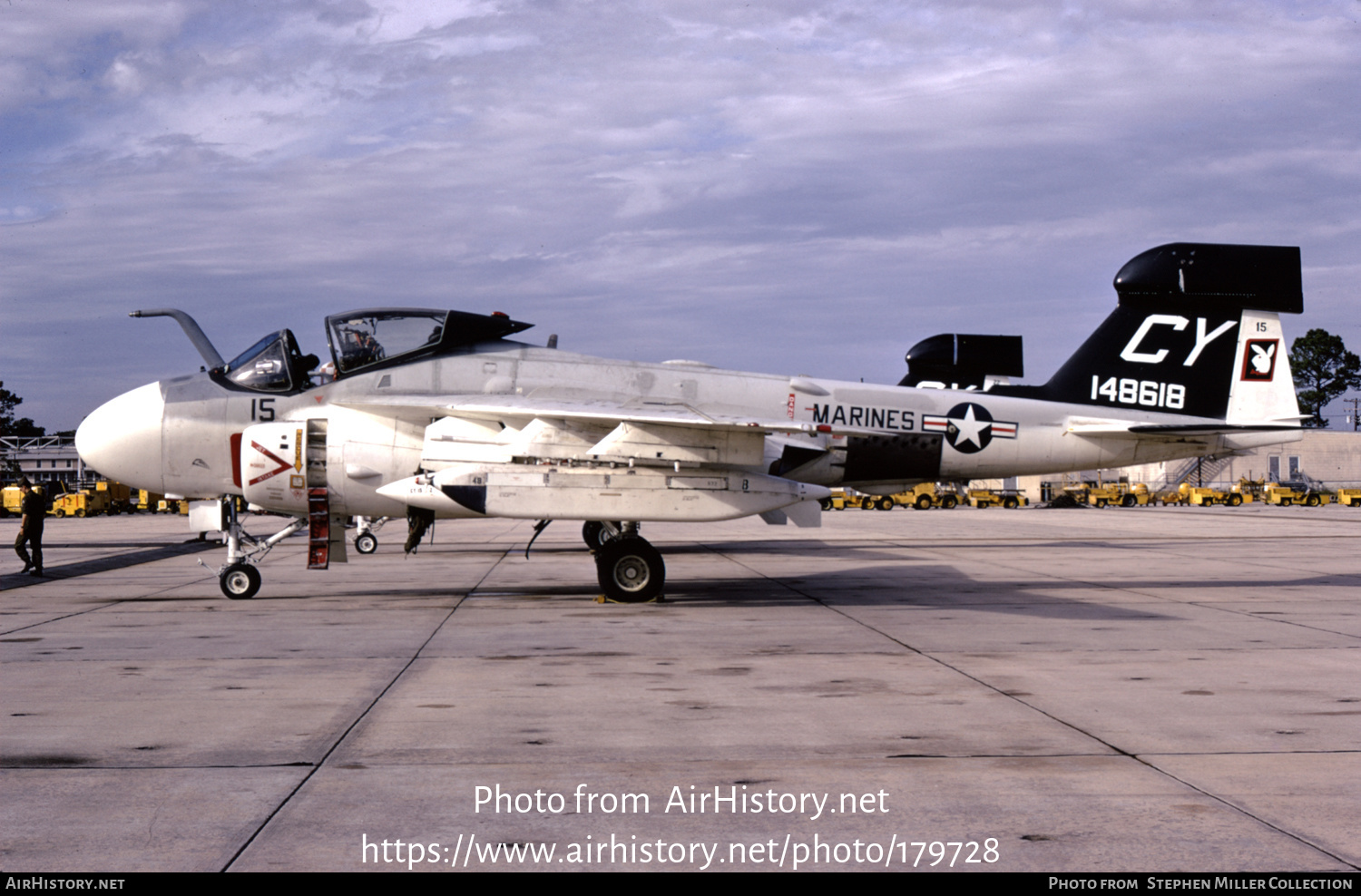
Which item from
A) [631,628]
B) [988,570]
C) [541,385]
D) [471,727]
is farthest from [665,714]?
[988,570]

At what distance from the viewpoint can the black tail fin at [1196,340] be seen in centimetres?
1536

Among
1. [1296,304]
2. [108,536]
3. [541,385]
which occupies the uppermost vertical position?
[1296,304]

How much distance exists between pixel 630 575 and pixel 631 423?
6.34ft

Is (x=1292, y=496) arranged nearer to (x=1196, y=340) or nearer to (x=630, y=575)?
(x=1196, y=340)

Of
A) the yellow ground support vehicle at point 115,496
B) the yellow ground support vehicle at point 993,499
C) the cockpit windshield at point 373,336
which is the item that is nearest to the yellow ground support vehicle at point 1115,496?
the yellow ground support vehicle at point 993,499

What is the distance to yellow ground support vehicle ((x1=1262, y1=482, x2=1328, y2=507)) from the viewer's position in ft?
210

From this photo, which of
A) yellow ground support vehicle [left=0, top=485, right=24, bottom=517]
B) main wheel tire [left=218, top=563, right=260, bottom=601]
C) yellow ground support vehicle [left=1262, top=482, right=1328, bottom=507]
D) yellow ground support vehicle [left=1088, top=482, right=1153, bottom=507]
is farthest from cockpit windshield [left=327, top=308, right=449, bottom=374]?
yellow ground support vehicle [left=1262, top=482, right=1328, bottom=507]

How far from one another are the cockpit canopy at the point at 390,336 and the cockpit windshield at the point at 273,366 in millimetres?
509

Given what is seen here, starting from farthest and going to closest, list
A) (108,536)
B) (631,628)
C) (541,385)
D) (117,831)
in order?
(108,536)
(541,385)
(631,628)
(117,831)

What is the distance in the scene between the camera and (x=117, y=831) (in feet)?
14.3

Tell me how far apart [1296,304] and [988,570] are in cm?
599

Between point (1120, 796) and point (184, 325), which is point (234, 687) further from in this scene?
point (184, 325)

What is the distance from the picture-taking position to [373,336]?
1320 centimetres

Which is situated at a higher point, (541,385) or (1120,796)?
(541,385)
